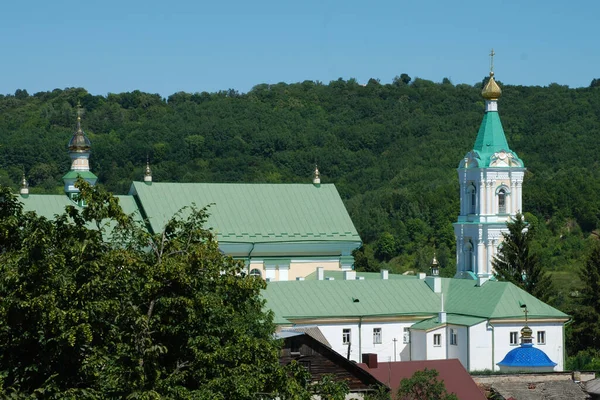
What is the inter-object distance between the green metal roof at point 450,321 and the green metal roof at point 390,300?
236 mm

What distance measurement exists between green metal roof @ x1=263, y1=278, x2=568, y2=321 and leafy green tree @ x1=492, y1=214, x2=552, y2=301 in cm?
716

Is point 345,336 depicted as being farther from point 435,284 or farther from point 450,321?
point 435,284

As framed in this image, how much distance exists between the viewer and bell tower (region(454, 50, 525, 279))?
57.5 m

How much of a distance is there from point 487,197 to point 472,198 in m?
1.04

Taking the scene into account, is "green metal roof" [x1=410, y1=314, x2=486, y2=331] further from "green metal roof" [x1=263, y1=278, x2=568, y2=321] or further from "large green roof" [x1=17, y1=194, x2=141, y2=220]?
"large green roof" [x1=17, y1=194, x2=141, y2=220]

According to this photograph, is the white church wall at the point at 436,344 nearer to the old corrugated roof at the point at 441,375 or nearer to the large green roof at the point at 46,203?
the old corrugated roof at the point at 441,375

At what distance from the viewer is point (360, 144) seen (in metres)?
114

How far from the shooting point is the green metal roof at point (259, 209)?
1893 inches

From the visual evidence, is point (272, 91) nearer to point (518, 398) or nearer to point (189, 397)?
point (518, 398)

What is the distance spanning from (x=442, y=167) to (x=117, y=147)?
23334 millimetres

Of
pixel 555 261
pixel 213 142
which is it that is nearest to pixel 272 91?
pixel 213 142

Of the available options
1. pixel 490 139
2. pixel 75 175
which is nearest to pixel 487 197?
pixel 490 139

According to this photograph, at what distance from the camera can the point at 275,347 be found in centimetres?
2150

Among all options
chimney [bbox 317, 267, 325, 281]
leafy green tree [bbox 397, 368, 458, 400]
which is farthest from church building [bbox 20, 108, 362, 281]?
leafy green tree [bbox 397, 368, 458, 400]
